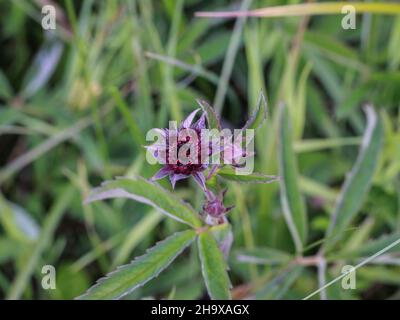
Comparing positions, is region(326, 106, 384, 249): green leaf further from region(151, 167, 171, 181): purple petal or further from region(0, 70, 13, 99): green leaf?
region(0, 70, 13, 99): green leaf

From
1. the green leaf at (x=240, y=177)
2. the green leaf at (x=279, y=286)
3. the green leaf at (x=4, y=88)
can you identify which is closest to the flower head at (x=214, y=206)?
the green leaf at (x=240, y=177)

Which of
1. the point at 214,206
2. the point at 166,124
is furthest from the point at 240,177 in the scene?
the point at 166,124

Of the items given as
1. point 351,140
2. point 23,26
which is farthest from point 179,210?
point 23,26

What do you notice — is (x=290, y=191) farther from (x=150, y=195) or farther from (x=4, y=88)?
(x=4, y=88)

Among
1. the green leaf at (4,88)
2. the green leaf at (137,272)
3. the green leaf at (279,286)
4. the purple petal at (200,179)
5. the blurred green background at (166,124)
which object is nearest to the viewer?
the purple petal at (200,179)

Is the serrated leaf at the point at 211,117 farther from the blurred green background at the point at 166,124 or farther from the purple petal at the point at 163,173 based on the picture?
the blurred green background at the point at 166,124

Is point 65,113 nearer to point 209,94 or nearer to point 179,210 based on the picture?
point 209,94
